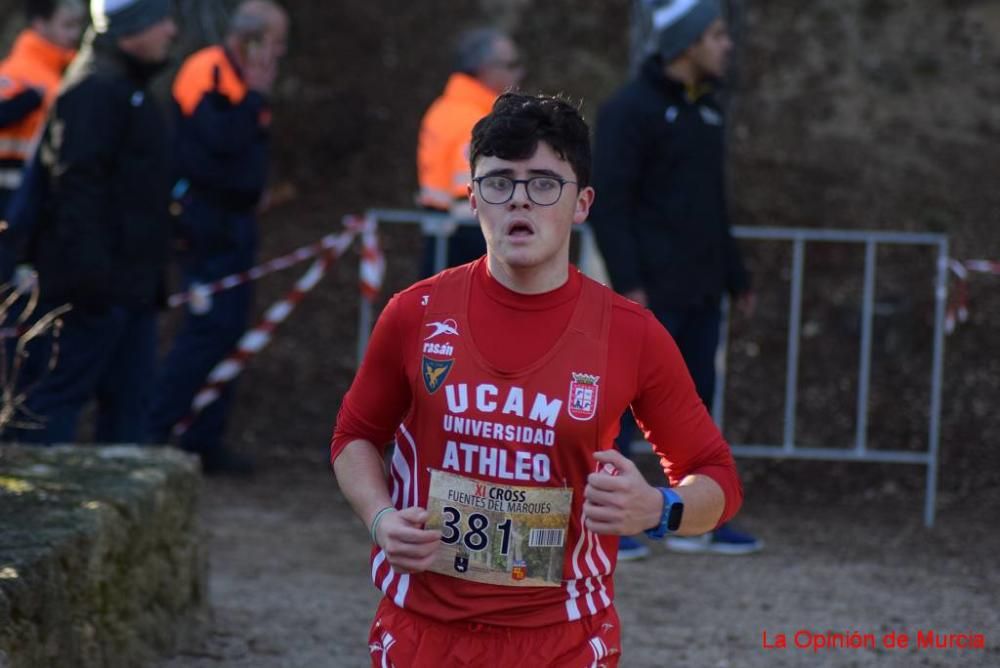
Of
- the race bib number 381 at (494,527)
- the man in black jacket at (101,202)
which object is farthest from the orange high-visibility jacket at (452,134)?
the race bib number 381 at (494,527)

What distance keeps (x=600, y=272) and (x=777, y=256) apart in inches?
147

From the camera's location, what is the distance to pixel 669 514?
297 centimetres

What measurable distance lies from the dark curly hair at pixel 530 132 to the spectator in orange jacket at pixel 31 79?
4.97 metres

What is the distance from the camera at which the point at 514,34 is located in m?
14.1

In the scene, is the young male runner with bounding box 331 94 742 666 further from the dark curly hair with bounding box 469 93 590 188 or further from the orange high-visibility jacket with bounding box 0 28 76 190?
the orange high-visibility jacket with bounding box 0 28 76 190

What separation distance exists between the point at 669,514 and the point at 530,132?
2.42ft

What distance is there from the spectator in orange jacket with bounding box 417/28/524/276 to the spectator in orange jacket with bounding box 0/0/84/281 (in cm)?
179

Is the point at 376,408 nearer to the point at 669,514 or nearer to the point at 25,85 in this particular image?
→ the point at 669,514

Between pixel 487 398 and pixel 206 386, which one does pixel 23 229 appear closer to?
pixel 206 386

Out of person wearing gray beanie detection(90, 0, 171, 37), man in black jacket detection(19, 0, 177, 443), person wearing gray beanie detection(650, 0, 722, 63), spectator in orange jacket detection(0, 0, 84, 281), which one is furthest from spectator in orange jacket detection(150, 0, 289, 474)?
person wearing gray beanie detection(650, 0, 722, 63)

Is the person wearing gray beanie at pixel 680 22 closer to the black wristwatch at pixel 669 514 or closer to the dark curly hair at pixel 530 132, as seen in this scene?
the dark curly hair at pixel 530 132

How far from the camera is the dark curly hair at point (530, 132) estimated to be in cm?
309

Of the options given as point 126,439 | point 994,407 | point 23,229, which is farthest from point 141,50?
point 994,407

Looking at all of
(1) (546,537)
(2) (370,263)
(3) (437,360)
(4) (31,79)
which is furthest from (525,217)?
(2) (370,263)
